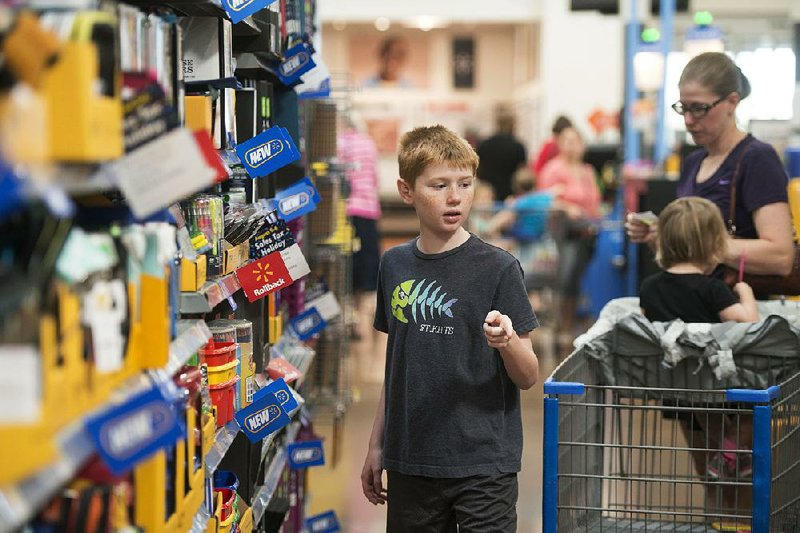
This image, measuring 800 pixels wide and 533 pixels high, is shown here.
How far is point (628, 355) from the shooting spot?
3277 millimetres

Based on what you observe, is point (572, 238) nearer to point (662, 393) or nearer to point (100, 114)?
point (662, 393)

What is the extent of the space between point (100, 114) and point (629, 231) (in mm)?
2922

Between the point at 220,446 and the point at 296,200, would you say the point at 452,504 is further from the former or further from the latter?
the point at 296,200

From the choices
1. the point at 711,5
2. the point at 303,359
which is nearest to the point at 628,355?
the point at 303,359

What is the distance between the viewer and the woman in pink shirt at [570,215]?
924 cm

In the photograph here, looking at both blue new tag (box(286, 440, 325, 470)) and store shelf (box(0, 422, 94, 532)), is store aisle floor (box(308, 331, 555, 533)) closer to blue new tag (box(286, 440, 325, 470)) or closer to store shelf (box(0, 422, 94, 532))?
blue new tag (box(286, 440, 325, 470))

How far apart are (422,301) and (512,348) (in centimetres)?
29

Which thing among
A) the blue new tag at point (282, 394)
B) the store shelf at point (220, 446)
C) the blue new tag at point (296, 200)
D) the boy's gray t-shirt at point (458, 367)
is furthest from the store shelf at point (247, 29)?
the store shelf at point (220, 446)

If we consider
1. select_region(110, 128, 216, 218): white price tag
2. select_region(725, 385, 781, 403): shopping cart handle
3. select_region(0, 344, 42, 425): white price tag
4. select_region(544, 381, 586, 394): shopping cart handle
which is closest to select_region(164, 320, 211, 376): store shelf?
select_region(110, 128, 216, 218): white price tag

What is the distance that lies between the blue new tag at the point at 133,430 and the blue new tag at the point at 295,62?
219cm

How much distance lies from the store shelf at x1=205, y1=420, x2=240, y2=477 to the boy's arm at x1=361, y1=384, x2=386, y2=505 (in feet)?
1.17

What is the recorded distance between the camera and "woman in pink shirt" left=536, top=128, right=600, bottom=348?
9242 mm

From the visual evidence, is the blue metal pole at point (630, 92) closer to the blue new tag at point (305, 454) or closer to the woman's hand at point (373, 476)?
the blue new tag at point (305, 454)

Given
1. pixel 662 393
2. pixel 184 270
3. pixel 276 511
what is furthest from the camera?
pixel 276 511
